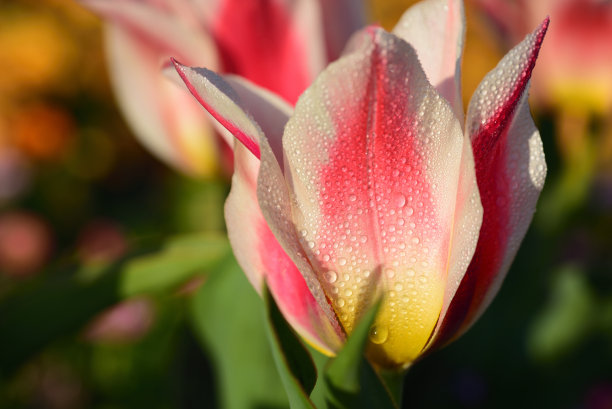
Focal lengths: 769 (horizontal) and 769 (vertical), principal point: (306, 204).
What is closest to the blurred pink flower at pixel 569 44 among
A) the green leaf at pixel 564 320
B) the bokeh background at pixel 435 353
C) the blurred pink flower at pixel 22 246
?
the bokeh background at pixel 435 353

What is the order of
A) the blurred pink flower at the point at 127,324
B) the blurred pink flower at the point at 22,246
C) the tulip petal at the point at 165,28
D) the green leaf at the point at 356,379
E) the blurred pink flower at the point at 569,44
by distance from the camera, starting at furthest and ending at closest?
the blurred pink flower at the point at 22,246, the blurred pink flower at the point at 127,324, the blurred pink flower at the point at 569,44, the tulip petal at the point at 165,28, the green leaf at the point at 356,379

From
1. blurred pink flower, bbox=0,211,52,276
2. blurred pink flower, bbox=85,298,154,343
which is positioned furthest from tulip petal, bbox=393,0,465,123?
blurred pink flower, bbox=0,211,52,276

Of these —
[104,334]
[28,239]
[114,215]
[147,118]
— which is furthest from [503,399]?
[114,215]

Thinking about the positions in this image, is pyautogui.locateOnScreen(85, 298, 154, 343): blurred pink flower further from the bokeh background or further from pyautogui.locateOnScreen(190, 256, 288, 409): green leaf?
pyautogui.locateOnScreen(190, 256, 288, 409): green leaf

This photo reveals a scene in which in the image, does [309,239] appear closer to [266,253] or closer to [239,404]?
[266,253]

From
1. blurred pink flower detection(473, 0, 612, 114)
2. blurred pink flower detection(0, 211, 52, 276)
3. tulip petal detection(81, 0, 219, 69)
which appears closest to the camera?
tulip petal detection(81, 0, 219, 69)

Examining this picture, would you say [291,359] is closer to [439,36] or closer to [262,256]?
[262,256]

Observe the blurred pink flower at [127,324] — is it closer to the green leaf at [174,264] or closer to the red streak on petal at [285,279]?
the green leaf at [174,264]
